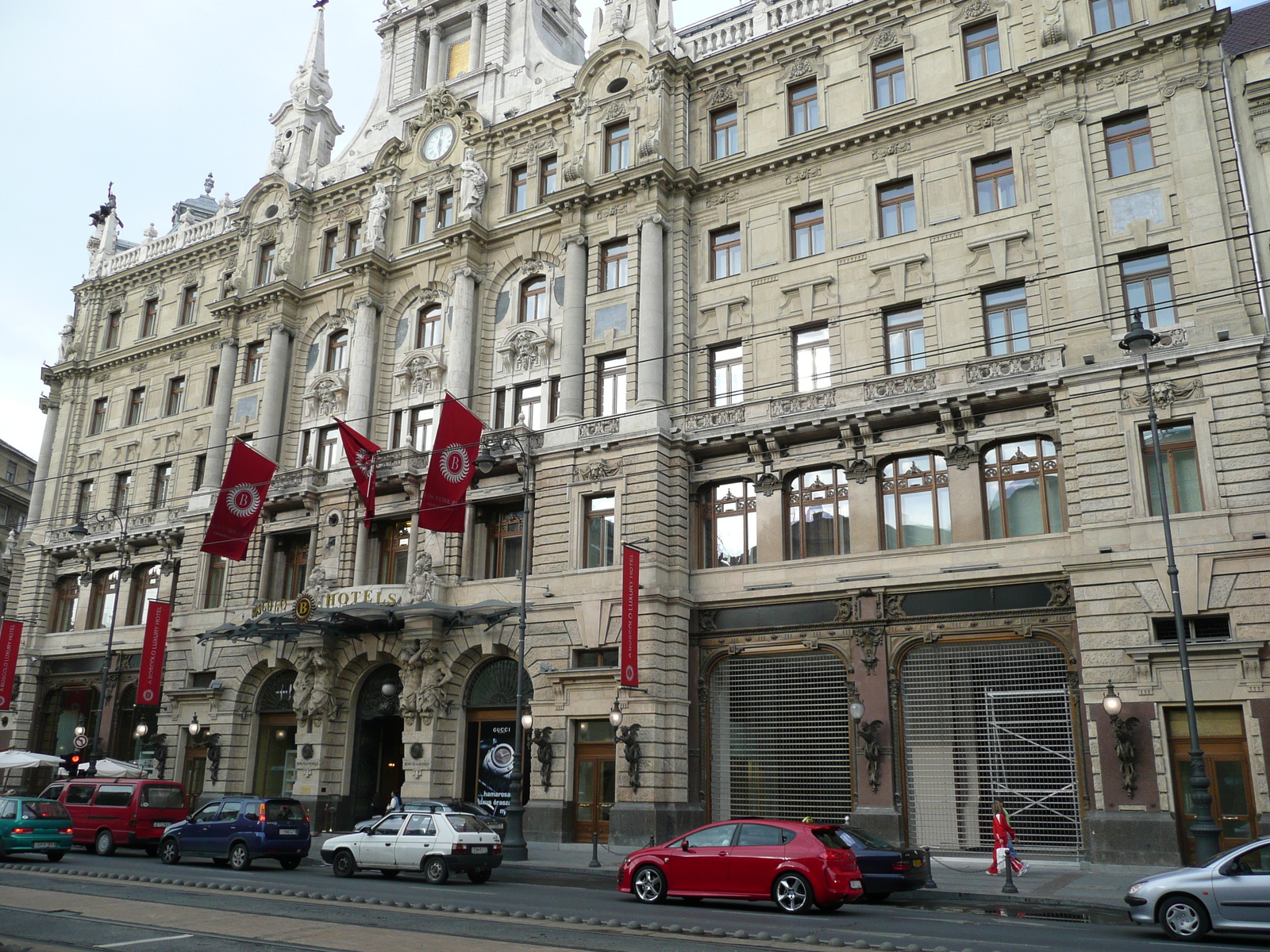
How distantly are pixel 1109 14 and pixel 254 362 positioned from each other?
37.0 meters

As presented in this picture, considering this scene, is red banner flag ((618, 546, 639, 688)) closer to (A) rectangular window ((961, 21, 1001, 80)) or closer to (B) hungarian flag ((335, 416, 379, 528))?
(B) hungarian flag ((335, 416, 379, 528))

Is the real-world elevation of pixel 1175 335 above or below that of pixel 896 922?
above

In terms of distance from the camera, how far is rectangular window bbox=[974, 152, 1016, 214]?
3158 centimetres

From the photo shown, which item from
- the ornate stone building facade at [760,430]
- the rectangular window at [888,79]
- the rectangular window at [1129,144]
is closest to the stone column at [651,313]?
the ornate stone building facade at [760,430]

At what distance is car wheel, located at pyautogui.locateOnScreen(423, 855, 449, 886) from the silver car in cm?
1361

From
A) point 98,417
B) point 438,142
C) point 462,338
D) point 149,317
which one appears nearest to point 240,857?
point 462,338

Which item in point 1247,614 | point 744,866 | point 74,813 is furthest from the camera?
point 74,813

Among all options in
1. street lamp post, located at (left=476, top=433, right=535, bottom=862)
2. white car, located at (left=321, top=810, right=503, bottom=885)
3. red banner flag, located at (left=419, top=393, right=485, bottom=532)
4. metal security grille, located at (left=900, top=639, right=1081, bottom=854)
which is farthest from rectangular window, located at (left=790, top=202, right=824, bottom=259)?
white car, located at (left=321, top=810, right=503, bottom=885)

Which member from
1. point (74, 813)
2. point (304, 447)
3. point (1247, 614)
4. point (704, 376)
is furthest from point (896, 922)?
point (304, 447)

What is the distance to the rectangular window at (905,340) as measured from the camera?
31594 mm

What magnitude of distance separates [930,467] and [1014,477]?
2.43 m

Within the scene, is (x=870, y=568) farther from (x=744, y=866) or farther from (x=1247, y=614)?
(x=744, y=866)

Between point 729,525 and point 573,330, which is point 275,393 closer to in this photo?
point 573,330

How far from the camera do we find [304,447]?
145 ft
